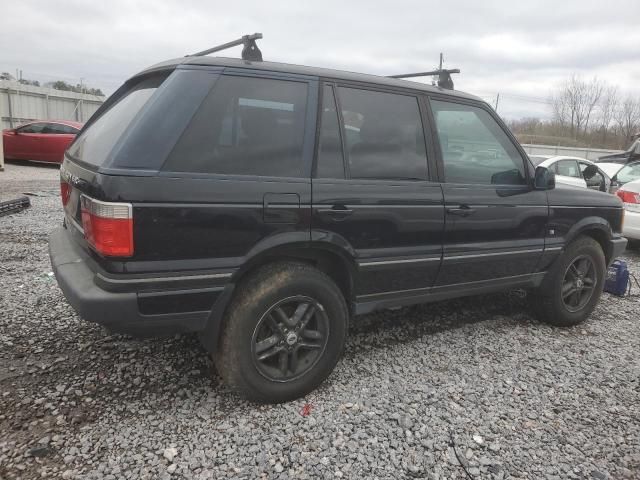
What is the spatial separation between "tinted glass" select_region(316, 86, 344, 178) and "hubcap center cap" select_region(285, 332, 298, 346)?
90 centimetres

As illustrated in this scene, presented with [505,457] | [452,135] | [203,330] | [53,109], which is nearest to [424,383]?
[505,457]

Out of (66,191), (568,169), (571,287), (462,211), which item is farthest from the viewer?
(568,169)

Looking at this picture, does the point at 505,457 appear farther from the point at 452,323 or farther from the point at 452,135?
the point at 452,135

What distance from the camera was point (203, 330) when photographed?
8.30 ft

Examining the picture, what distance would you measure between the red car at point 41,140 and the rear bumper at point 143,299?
1355cm

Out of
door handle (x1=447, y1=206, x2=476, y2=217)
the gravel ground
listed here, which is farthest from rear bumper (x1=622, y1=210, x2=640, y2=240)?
door handle (x1=447, y1=206, x2=476, y2=217)

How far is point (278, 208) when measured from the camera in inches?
100

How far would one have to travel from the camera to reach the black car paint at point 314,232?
229 centimetres

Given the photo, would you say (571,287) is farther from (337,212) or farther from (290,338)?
(290,338)

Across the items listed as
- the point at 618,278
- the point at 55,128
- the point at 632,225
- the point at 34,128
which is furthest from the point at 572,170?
the point at 34,128

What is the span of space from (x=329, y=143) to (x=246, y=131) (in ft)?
1.63

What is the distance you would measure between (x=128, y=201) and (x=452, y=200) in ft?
6.61

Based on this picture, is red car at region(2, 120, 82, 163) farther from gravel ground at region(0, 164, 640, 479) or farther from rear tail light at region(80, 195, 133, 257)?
rear tail light at region(80, 195, 133, 257)

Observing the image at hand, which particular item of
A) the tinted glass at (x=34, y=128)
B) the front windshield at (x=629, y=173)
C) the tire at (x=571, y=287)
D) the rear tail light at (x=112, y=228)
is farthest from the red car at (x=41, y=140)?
the tire at (x=571, y=287)
